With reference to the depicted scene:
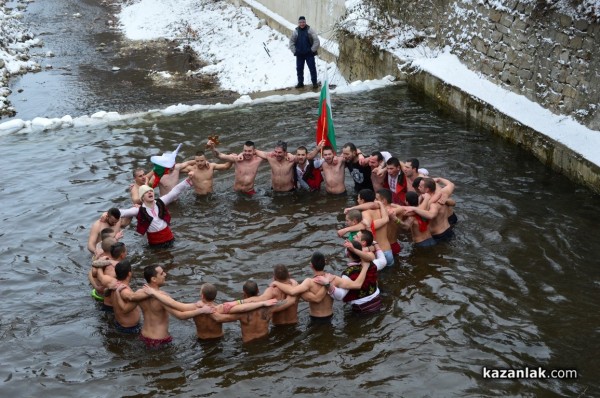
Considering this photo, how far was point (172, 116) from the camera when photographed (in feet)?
53.4

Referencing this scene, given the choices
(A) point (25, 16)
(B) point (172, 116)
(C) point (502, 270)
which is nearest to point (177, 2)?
(A) point (25, 16)

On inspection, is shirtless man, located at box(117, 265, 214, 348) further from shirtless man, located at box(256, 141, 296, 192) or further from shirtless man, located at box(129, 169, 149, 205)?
shirtless man, located at box(256, 141, 296, 192)

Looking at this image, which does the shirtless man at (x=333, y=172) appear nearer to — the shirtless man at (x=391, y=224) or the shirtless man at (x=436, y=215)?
the shirtless man at (x=436, y=215)

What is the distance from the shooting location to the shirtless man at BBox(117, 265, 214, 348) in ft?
25.1

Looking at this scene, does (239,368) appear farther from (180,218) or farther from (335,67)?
(335,67)

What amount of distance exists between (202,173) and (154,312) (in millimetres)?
4355

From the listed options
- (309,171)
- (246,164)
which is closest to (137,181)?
(246,164)

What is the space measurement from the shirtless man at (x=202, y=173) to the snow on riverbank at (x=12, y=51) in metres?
9.89

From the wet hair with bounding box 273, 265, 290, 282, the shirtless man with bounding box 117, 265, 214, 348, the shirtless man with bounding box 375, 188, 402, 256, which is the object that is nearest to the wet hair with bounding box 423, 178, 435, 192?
the shirtless man with bounding box 375, 188, 402, 256

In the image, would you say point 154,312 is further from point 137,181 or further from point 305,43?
point 305,43

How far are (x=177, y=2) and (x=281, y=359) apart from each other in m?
28.4

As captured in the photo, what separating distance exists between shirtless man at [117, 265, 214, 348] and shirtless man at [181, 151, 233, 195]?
406 cm

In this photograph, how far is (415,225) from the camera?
9695 millimetres

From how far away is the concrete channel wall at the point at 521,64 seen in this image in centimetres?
1170
